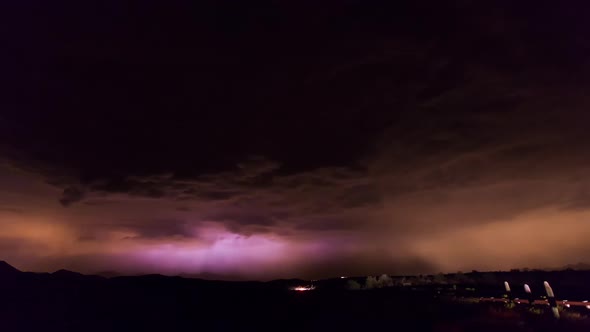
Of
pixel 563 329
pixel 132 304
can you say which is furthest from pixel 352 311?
pixel 132 304

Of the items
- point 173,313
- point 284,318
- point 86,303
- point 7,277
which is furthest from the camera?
point 7,277

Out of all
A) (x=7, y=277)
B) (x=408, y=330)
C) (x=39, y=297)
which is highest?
(x=7, y=277)

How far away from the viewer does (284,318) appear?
3906 cm

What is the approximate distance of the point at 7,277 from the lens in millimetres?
71250

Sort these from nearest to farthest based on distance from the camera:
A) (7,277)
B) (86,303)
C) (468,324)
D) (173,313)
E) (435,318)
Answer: (468,324)
(435,318)
(173,313)
(86,303)
(7,277)

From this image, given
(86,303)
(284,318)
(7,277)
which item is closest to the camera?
(284,318)

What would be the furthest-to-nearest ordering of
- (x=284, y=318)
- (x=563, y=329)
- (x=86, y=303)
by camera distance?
1. (x=86, y=303)
2. (x=284, y=318)
3. (x=563, y=329)

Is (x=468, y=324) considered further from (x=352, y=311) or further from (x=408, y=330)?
(x=352, y=311)

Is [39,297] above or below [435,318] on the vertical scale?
above

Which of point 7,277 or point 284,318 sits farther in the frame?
point 7,277

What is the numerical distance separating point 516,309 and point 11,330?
48.3 meters

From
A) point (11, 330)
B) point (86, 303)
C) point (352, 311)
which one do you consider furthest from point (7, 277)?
point (352, 311)

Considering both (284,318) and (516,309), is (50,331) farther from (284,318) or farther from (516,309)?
(516,309)

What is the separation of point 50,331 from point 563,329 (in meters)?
42.9
